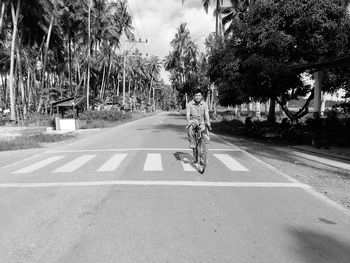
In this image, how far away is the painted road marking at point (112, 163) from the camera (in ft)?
30.9

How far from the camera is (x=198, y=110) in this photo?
31.4ft

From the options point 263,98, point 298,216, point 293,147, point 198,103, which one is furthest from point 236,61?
point 298,216

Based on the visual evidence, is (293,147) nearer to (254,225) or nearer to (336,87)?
(336,87)

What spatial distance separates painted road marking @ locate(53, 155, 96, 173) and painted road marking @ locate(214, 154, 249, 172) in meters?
4.22

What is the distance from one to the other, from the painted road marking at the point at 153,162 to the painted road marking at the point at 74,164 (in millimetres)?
1899

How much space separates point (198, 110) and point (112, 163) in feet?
9.82

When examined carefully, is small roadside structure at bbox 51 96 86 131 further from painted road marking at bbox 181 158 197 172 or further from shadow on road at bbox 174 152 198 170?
painted road marking at bbox 181 158 197 172

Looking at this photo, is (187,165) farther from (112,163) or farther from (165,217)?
(165,217)

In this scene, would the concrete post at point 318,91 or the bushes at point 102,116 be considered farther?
the bushes at point 102,116

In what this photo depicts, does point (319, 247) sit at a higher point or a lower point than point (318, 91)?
lower

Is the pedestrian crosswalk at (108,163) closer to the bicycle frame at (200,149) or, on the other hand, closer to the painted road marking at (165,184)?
the bicycle frame at (200,149)

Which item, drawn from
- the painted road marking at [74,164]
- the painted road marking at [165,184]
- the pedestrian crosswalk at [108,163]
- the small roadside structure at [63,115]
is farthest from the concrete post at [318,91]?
the small roadside structure at [63,115]

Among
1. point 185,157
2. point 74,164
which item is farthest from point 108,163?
point 185,157

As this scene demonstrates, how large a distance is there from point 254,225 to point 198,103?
16.6 ft
